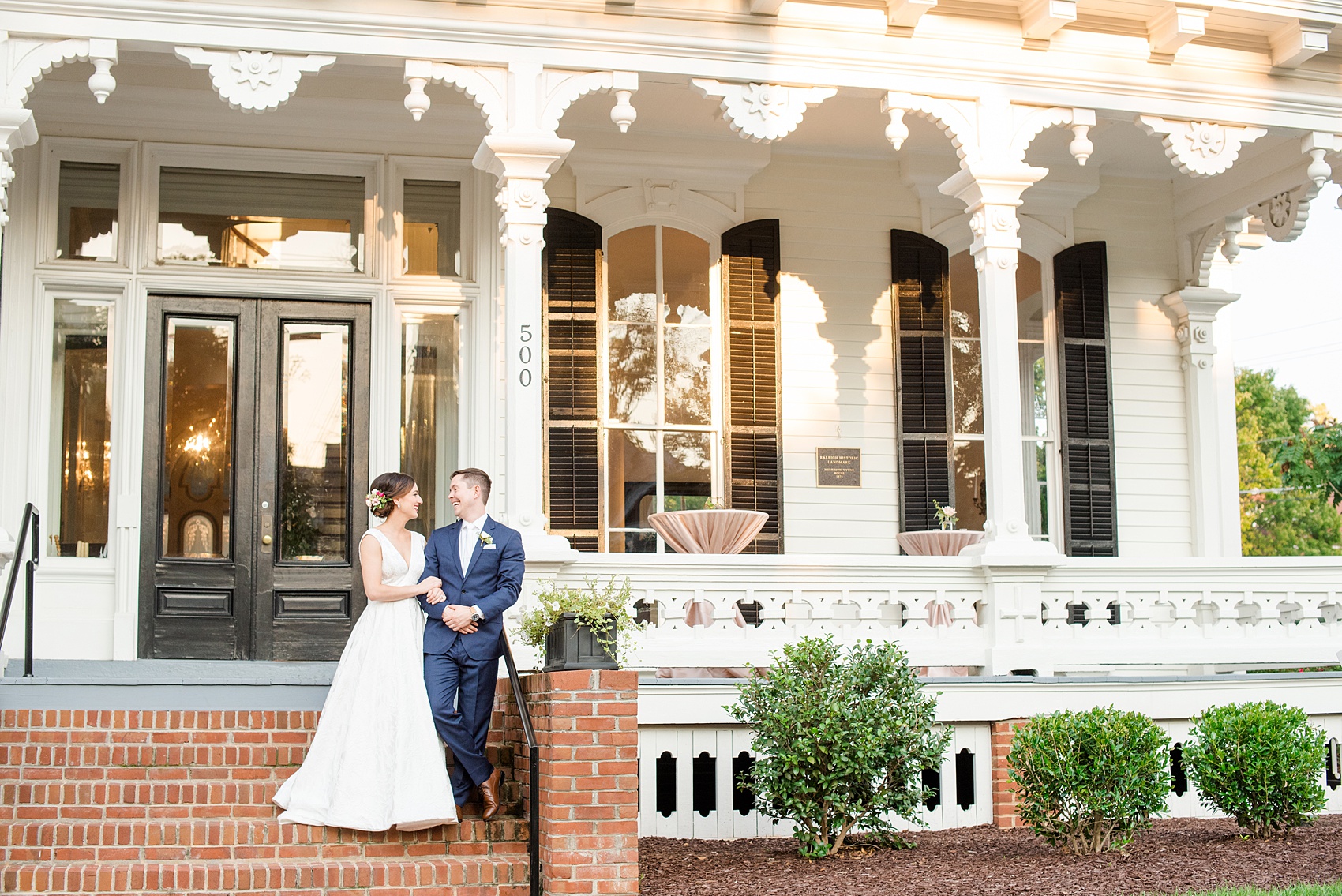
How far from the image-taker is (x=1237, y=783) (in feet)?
24.5

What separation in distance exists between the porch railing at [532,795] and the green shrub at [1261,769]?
3766 millimetres

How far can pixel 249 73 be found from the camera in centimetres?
858

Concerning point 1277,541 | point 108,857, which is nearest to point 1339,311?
point 1277,541

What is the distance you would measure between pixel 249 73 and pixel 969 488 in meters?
6.46

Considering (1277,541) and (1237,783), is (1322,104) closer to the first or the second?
(1237,783)

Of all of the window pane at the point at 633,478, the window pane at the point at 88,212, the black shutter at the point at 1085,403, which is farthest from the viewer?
the black shutter at the point at 1085,403

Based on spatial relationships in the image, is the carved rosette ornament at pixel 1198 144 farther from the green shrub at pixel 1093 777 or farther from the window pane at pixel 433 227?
the window pane at pixel 433 227

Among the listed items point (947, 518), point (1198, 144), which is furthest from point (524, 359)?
point (1198, 144)

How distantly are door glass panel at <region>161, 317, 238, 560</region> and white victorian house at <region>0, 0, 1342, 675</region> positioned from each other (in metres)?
0.03

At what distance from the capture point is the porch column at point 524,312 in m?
8.66

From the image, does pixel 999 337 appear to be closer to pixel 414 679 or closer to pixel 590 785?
pixel 590 785

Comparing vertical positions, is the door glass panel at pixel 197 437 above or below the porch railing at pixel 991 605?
above

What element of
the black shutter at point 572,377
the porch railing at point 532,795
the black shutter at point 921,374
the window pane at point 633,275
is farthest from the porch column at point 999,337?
the porch railing at point 532,795

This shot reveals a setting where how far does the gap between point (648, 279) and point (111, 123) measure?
4.17 m
